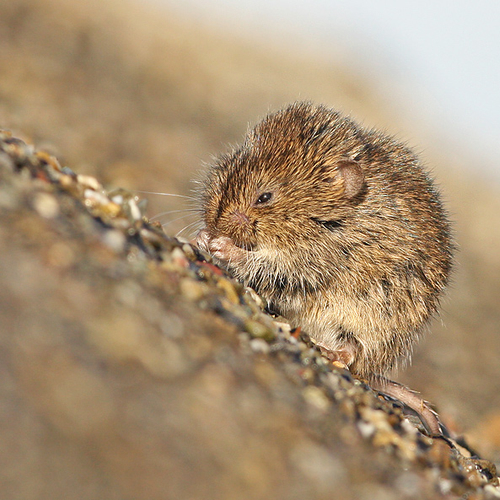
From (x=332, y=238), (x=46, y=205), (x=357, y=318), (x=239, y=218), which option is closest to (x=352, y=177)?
(x=332, y=238)

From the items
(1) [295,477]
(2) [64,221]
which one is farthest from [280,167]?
(1) [295,477]

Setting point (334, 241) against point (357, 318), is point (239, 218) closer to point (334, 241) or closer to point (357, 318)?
point (334, 241)

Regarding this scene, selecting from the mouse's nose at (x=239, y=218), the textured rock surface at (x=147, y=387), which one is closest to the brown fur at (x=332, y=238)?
the mouse's nose at (x=239, y=218)

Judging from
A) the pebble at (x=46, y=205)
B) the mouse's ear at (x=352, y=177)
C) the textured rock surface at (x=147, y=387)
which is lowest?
the textured rock surface at (x=147, y=387)

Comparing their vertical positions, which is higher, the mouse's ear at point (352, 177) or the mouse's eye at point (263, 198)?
the mouse's ear at point (352, 177)

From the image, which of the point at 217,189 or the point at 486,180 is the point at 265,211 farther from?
the point at 486,180

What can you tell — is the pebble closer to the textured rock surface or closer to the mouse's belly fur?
the textured rock surface

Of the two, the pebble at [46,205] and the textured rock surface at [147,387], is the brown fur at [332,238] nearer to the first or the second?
the textured rock surface at [147,387]

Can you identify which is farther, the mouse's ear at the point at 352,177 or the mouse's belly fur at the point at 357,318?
the mouse's belly fur at the point at 357,318
